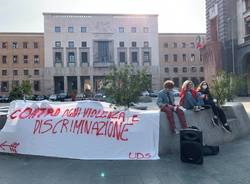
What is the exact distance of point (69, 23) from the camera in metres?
79.4

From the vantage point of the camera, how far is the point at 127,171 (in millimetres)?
7160

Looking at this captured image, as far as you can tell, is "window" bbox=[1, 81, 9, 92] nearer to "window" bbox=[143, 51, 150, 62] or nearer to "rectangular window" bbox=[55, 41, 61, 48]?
"rectangular window" bbox=[55, 41, 61, 48]

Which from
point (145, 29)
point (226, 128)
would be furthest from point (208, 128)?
point (145, 29)

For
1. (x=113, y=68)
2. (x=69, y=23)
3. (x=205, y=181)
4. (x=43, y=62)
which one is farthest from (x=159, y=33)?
(x=205, y=181)

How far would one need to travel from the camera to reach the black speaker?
7.60 metres

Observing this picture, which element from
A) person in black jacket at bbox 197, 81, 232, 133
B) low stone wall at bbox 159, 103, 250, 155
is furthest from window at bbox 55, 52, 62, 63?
person in black jacket at bbox 197, 81, 232, 133

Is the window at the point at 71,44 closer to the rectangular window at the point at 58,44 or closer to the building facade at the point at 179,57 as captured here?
the rectangular window at the point at 58,44

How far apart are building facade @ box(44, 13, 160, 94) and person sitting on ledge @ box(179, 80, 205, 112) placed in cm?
6791

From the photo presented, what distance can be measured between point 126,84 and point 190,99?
2773 mm

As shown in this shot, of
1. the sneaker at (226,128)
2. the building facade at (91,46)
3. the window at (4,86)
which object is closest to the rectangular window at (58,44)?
the building facade at (91,46)

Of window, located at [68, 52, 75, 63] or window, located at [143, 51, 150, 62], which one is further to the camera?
window, located at [143, 51, 150, 62]

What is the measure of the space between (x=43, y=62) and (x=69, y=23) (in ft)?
36.4

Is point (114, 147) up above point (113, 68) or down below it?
below

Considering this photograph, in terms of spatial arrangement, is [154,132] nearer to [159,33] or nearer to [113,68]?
[113,68]
